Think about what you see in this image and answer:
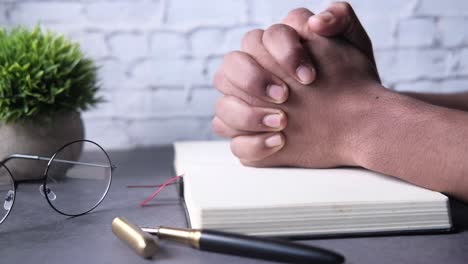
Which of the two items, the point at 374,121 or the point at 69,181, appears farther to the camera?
the point at 69,181

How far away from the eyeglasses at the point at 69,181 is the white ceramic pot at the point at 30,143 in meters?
0.03

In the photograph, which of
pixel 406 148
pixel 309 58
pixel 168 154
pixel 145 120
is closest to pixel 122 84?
pixel 145 120

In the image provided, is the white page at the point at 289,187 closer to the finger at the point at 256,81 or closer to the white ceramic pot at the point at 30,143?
the finger at the point at 256,81

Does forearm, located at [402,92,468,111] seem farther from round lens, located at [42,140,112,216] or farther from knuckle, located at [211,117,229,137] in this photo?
round lens, located at [42,140,112,216]

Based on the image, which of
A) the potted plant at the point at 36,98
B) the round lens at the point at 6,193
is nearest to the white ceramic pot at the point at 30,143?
the potted plant at the point at 36,98

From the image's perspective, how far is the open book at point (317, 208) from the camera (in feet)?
1.69

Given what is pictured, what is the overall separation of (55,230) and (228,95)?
0.90 ft

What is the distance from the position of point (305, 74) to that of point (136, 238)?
0.90ft

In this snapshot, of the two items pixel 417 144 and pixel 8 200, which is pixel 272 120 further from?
pixel 8 200

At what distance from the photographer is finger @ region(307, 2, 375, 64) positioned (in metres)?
0.68

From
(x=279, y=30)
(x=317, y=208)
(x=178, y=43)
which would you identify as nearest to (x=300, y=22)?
(x=279, y=30)

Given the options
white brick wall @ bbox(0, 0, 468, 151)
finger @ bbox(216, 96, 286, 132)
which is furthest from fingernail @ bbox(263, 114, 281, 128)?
white brick wall @ bbox(0, 0, 468, 151)

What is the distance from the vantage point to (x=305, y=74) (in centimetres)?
65

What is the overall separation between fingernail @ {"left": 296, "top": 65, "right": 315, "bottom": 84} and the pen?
0.24 meters
